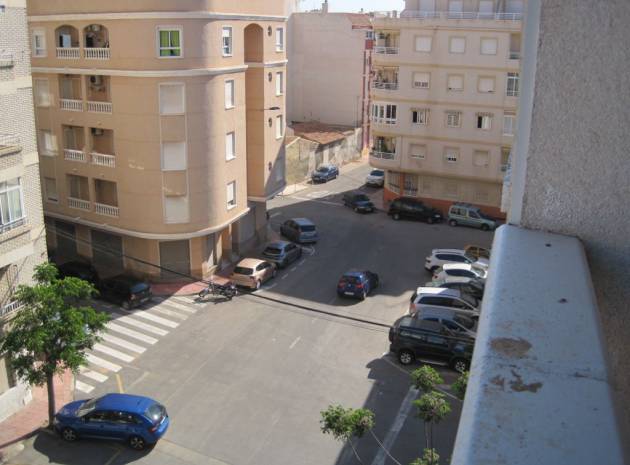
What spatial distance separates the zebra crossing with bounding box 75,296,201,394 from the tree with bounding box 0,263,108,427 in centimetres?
281

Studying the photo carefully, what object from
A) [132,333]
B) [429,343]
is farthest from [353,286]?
[132,333]

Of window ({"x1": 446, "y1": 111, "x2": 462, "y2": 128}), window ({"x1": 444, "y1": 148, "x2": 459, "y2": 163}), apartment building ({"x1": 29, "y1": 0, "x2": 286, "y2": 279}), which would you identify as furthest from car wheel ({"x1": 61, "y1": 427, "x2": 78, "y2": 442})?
window ({"x1": 446, "y1": 111, "x2": 462, "y2": 128})

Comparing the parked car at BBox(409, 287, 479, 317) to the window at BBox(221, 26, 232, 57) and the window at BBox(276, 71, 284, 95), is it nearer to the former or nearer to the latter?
the window at BBox(221, 26, 232, 57)

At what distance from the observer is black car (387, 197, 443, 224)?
4884 centimetres

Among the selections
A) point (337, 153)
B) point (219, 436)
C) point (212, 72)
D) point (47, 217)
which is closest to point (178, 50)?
point (212, 72)

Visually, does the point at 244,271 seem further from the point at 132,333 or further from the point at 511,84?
the point at 511,84

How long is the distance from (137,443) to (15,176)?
923cm

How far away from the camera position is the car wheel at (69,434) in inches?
851

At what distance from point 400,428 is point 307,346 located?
7.07 m

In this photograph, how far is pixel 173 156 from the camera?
33031 millimetres

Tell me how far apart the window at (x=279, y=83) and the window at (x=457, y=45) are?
14.0 meters

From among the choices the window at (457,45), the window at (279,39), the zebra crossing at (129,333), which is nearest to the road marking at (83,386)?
the zebra crossing at (129,333)

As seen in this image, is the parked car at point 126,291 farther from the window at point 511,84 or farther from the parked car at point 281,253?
the window at point 511,84

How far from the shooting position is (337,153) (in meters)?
69.3
